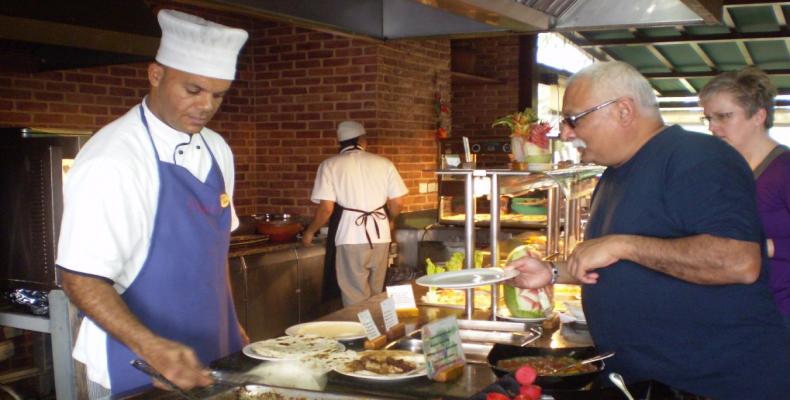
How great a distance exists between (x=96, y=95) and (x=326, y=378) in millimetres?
4098

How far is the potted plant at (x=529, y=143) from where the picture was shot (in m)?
3.20

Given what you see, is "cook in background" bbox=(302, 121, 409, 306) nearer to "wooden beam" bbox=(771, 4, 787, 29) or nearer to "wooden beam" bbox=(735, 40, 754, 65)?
"wooden beam" bbox=(771, 4, 787, 29)

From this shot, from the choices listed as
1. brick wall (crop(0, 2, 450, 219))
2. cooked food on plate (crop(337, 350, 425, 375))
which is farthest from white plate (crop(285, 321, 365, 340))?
brick wall (crop(0, 2, 450, 219))

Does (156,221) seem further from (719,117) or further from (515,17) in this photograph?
(719,117)

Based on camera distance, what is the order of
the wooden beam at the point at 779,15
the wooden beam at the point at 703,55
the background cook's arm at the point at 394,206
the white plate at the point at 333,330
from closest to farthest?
the white plate at the point at 333,330 < the background cook's arm at the point at 394,206 < the wooden beam at the point at 779,15 < the wooden beam at the point at 703,55

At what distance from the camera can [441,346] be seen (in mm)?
2072

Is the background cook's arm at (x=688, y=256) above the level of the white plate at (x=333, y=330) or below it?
above

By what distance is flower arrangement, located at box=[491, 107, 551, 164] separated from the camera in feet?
10.6

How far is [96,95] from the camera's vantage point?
17.9 feet

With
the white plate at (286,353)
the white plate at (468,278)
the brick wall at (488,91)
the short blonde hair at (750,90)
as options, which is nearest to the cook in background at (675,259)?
the white plate at (468,278)

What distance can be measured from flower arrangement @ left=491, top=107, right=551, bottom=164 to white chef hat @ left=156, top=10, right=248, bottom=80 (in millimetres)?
1396

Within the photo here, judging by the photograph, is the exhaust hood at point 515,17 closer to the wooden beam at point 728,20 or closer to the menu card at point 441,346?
the menu card at point 441,346

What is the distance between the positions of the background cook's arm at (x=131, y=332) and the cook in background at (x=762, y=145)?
227cm

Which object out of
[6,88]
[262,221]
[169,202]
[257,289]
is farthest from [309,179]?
[169,202]
